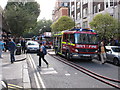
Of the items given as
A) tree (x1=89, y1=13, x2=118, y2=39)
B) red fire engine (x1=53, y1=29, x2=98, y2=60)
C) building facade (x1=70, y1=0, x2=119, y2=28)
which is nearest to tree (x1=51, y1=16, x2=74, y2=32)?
building facade (x1=70, y1=0, x2=119, y2=28)

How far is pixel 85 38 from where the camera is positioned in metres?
13.9

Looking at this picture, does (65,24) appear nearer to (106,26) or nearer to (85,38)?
(106,26)

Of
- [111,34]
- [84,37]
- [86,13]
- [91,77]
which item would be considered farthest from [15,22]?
[91,77]

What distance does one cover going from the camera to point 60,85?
7.12 metres

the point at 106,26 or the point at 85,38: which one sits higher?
the point at 106,26

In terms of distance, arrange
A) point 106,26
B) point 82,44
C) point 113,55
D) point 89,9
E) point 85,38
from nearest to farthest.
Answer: point 113,55 < point 82,44 < point 85,38 < point 106,26 < point 89,9

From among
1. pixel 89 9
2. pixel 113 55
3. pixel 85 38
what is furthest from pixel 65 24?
pixel 113 55

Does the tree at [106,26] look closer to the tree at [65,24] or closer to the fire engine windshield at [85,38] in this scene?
the fire engine windshield at [85,38]

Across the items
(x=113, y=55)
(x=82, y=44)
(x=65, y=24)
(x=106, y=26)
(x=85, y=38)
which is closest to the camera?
(x=113, y=55)

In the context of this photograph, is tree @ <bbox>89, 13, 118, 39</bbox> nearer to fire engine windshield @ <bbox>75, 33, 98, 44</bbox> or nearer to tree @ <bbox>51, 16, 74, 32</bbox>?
fire engine windshield @ <bbox>75, 33, 98, 44</bbox>

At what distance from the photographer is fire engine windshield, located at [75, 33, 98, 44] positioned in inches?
542

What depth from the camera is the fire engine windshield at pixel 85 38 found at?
1376 cm

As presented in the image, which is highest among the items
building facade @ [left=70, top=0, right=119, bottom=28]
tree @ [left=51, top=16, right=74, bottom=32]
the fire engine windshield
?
building facade @ [left=70, top=0, right=119, bottom=28]

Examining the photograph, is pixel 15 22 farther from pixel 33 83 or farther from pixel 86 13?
pixel 33 83
